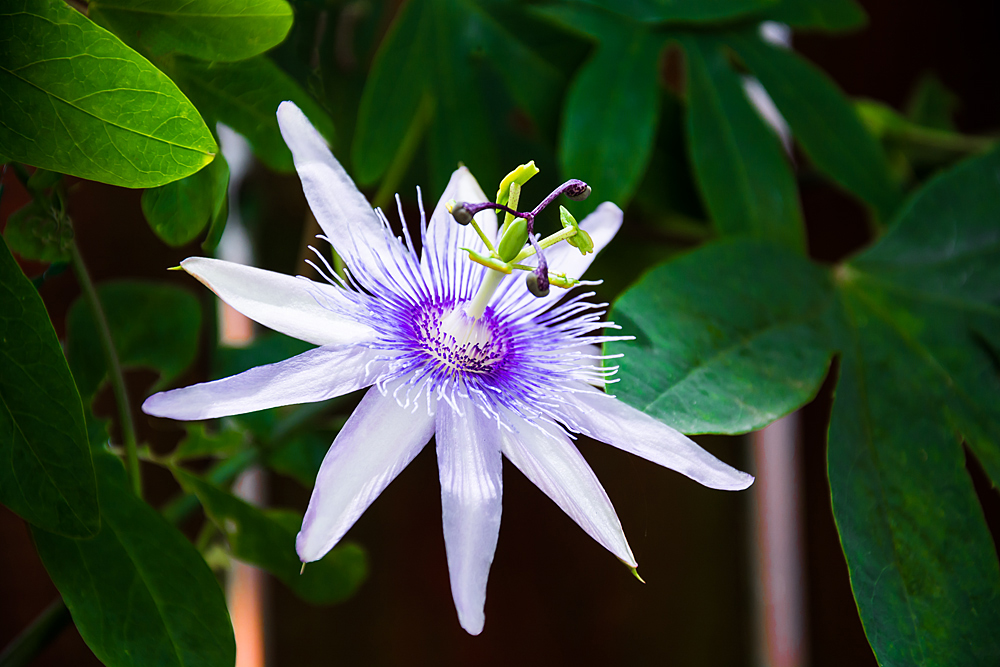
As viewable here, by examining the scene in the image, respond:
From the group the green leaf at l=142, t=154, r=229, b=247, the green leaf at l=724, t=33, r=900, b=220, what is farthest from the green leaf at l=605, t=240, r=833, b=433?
the green leaf at l=142, t=154, r=229, b=247

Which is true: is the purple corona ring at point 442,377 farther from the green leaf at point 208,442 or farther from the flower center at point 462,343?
the green leaf at point 208,442

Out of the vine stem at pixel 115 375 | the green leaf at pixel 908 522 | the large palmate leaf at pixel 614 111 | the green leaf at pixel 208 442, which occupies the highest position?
the large palmate leaf at pixel 614 111

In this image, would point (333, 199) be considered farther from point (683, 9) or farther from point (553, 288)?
point (683, 9)

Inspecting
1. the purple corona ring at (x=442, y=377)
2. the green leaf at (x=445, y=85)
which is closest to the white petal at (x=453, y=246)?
the purple corona ring at (x=442, y=377)

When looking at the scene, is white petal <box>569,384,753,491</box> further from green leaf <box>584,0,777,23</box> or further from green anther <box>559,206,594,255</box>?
green leaf <box>584,0,777,23</box>

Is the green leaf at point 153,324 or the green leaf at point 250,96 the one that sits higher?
the green leaf at point 250,96
